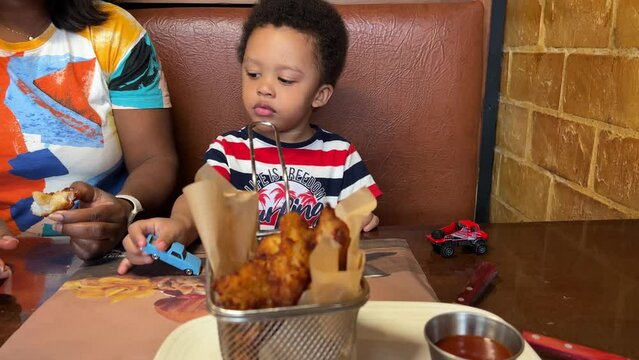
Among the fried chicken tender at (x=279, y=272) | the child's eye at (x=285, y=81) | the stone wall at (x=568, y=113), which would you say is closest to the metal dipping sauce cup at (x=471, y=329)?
the fried chicken tender at (x=279, y=272)

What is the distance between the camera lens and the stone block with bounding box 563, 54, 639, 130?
1.17 meters

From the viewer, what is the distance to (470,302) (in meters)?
0.74

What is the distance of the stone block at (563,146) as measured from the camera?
134cm

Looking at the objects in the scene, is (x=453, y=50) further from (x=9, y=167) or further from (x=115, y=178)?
(x=9, y=167)

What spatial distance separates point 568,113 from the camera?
1409 mm

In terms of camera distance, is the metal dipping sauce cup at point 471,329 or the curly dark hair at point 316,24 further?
the curly dark hair at point 316,24

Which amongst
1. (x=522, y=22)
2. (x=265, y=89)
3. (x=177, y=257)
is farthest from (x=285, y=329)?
(x=522, y=22)

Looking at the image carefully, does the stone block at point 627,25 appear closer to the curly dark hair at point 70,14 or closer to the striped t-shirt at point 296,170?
the striped t-shirt at point 296,170

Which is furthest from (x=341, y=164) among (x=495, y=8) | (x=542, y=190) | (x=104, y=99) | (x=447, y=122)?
(x=495, y=8)

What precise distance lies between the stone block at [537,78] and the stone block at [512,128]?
0.04 m

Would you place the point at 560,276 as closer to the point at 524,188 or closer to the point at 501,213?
the point at 524,188

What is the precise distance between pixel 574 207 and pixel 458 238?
62cm

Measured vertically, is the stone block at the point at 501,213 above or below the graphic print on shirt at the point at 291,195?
below

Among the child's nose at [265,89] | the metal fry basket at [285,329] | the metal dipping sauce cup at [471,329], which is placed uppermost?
the child's nose at [265,89]
